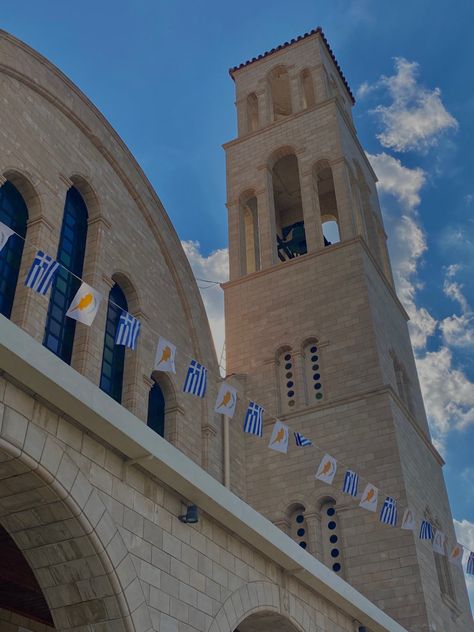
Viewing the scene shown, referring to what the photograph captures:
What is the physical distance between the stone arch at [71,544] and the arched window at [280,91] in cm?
2482

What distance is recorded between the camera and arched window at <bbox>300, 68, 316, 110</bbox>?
30.1 meters

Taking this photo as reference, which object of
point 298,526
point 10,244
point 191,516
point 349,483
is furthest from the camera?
point 298,526

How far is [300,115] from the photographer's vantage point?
2789cm

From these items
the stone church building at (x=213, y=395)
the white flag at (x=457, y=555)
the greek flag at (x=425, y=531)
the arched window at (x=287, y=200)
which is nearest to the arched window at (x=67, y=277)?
the stone church building at (x=213, y=395)

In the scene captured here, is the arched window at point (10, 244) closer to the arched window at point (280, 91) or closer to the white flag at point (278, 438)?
the white flag at point (278, 438)

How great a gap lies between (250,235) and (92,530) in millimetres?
20654

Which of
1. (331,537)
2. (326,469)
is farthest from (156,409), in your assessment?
(331,537)

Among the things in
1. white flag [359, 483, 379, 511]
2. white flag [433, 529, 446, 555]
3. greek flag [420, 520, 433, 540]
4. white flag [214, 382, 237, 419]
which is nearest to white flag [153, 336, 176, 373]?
white flag [214, 382, 237, 419]

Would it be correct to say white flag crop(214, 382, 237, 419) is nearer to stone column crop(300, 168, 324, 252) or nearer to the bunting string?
the bunting string

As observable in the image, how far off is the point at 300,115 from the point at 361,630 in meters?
19.1

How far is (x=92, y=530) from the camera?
7.90 metres

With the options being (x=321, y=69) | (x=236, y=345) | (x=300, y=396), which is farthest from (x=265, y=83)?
→ (x=300, y=396)

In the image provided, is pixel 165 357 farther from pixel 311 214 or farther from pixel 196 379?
pixel 311 214

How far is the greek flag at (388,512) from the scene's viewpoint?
16.4m
